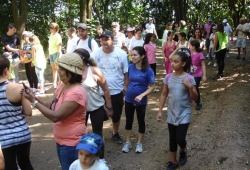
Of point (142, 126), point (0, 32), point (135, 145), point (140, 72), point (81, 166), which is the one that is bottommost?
point (135, 145)

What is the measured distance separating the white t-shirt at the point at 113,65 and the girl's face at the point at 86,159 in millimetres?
2395

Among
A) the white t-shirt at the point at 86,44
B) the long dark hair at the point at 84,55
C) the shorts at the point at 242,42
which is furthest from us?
the shorts at the point at 242,42

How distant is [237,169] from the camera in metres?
4.53

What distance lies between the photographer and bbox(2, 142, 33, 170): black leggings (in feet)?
10.9

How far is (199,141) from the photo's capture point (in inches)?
219

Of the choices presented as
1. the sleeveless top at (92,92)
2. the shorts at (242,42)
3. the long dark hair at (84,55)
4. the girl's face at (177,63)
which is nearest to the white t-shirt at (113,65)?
the sleeveless top at (92,92)

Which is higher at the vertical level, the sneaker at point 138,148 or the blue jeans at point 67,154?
the blue jeans at point 67,154

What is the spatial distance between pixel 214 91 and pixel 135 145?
178 inches

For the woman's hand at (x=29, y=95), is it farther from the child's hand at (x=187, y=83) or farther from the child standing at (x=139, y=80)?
the child standing at (x=139, y=80)

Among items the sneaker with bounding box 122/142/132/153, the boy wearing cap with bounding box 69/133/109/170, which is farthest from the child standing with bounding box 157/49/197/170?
the boy wearing cap with bounding box 69/133/109/170

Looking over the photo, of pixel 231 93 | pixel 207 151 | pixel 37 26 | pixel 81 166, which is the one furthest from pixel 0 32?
pixel 81 166

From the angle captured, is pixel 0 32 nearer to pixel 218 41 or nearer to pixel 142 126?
pixel 218 41

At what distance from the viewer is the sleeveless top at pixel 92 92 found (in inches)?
163

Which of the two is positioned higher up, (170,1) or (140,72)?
(170,1)
